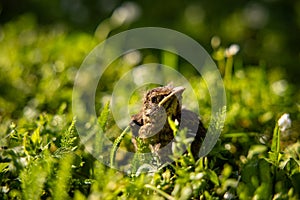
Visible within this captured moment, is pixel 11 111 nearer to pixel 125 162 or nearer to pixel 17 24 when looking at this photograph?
pixel 125 162

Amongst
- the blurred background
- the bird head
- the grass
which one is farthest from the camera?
the blurred background

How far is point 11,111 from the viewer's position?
264 centimetres

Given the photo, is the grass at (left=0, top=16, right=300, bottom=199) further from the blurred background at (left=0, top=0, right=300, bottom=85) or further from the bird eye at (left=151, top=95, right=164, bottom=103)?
the blurred background at (left=0, top=0, right=300, bottom=85)

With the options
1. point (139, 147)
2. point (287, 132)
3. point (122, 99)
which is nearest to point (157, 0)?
point (122, 99)

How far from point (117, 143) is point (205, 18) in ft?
12.5

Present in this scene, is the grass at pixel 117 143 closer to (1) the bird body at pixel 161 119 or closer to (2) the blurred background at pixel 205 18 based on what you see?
(1) the bird body at pixel 161 119

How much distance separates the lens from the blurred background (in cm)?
492

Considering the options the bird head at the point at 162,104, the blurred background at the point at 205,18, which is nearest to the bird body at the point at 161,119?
the bird head at the point at 162,104

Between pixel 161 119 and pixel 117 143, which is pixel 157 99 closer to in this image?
pixel 161 119

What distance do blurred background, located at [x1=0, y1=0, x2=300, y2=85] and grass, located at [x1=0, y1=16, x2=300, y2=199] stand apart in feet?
5.87

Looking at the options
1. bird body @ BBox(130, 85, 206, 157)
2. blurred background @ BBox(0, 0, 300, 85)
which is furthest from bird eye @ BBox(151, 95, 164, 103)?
blurred background @ BBox(0, 0, 300, 85)

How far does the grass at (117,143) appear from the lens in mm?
1706

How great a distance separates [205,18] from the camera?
5508 millimetres

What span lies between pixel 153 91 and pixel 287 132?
707 millimetres
